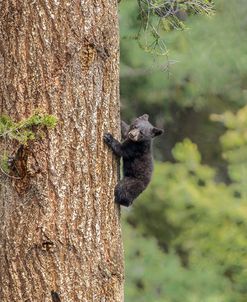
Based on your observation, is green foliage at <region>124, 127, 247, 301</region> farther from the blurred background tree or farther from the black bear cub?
the black bear cub

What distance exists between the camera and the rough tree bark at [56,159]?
17.2 ft

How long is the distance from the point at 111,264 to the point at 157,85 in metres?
8.65

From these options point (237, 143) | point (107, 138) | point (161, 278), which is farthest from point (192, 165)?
point (107, 138)

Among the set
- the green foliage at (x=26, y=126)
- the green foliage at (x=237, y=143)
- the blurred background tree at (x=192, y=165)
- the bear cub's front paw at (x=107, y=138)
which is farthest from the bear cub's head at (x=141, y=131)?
the green foliage at (x=237, y=143)

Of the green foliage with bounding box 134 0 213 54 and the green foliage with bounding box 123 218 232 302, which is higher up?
the green foliage with bounding box 123 218 232 302

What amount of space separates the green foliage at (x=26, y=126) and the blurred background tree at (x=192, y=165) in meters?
4.56

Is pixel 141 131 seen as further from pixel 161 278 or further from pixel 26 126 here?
pixel 161 278

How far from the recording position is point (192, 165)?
11.7 m

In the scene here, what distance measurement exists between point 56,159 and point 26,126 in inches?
10.1

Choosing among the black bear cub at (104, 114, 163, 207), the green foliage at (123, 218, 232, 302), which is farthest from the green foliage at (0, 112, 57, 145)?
the green foliage at (123, 218, 232, 302)

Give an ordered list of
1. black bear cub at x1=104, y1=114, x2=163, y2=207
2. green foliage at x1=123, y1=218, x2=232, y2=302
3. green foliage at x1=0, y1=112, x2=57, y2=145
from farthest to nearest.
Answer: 1. green foliage at x1=123, y1=218, x2=232, y2=302
2. black bear cub at x1=104, y1=114, x2=163, y2=207
3. green foliage at x1=0, y1=112, x2=57, y2=145

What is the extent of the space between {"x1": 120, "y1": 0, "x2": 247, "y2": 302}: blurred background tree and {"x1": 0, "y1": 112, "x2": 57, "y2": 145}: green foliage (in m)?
4.56

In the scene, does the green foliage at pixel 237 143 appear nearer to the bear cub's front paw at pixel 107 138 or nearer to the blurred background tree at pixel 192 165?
the blurred background tree at pixel 192 165

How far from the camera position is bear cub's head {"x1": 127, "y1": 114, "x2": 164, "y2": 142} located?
633 cm
